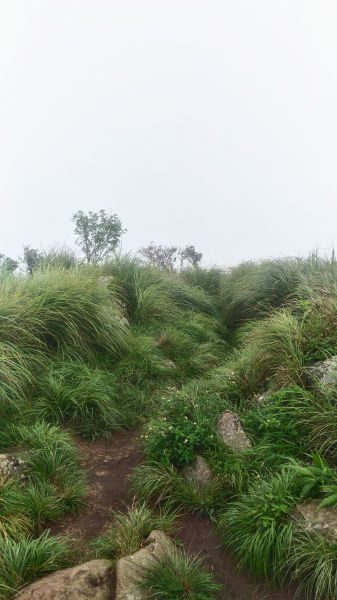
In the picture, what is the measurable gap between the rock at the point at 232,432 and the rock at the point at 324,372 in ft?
2.54

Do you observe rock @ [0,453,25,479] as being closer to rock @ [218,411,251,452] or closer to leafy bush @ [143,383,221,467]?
leafy bush @ [143,383,221,467]

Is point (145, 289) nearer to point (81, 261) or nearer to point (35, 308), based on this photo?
point (81, 261)

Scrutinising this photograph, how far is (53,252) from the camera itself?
888 centimetres

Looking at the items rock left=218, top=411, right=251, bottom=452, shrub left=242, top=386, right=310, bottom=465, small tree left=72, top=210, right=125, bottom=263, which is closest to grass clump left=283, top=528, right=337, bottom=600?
shrub left=242, top=386, right=310, bottom=465

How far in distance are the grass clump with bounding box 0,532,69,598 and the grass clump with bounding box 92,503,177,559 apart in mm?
256

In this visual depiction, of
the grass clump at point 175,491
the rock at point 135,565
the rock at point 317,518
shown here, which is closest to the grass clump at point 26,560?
the rock at point 135,565

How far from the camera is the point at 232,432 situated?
3805mm

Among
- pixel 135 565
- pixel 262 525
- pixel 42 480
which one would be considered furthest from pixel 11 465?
pixel 262 525

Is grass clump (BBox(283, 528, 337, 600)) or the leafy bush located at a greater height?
the leafy bush

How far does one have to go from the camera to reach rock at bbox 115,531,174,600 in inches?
98.3

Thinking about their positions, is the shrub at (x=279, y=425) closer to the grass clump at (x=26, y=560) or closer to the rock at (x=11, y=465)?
the grass clump at (x=26, y=560)

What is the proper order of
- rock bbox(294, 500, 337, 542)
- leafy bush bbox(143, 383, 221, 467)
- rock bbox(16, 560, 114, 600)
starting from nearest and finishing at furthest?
rock bbox(16, 560, 114, 600) → rock bbox(294, 500, 337, 542) → leafy bush bbox(143, 383, 221, 467)

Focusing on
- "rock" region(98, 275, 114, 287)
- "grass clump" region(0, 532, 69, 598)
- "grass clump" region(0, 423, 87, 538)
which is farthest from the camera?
"rock" region(98, 275, 114, 287)

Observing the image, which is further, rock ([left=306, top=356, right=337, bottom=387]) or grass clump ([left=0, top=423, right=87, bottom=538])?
rock ([left=306, top=356, right=337, bottom=387])
